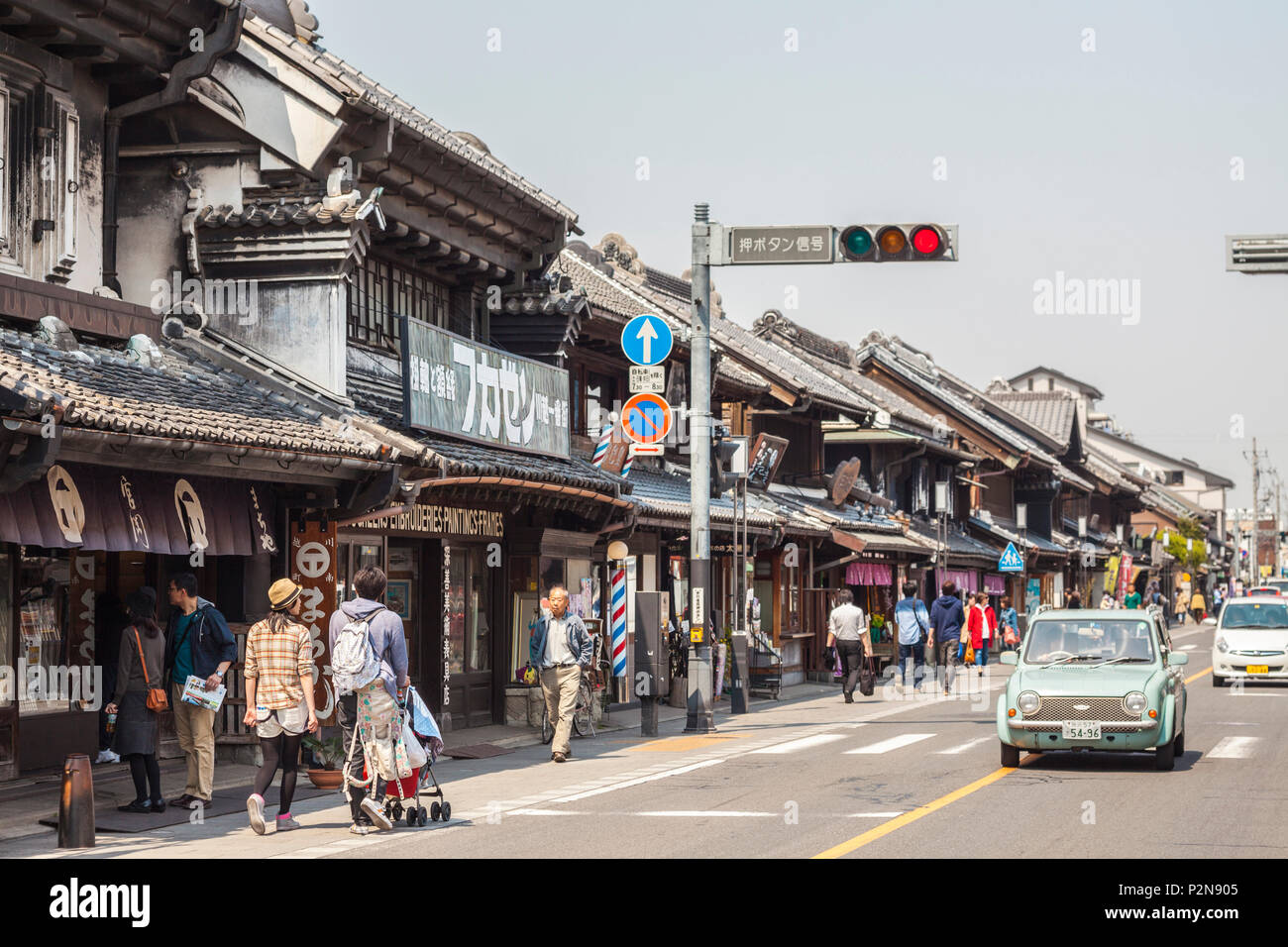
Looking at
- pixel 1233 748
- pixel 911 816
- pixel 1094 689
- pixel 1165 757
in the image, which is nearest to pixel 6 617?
pixel 911 816

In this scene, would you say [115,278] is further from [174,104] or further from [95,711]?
[95,711]

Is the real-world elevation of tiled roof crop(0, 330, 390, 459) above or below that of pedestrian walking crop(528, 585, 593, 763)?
above

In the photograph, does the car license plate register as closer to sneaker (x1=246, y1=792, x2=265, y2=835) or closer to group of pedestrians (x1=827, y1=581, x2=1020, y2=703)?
sneaker (x1=246, y1=792, x2=265, y2=835)

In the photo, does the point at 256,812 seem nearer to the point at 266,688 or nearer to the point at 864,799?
the point at 266,688

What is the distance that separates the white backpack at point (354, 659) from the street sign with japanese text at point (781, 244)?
9.00 meters

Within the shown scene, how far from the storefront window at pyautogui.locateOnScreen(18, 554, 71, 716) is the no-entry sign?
29.3ft

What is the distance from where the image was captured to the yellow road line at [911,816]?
423 inches

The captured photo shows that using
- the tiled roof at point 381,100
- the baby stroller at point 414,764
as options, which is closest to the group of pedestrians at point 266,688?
the baby stroller at point 414,764

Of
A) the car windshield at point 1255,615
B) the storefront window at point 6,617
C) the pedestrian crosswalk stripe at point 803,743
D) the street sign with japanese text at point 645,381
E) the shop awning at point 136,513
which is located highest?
the street sign with japanese text at point 645,381

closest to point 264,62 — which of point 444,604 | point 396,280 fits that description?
point 396,280

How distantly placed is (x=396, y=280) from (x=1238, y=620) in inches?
754

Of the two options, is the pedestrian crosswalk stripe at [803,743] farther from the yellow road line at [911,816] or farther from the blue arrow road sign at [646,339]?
the blue arrow road sign at [646,339]

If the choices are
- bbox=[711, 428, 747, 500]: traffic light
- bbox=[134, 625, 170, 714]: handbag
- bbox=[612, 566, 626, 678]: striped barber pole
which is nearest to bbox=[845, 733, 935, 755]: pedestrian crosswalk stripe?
bbox=[612, 566, 626, 678]: striped barber pole

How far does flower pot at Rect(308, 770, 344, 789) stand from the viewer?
15.2m
